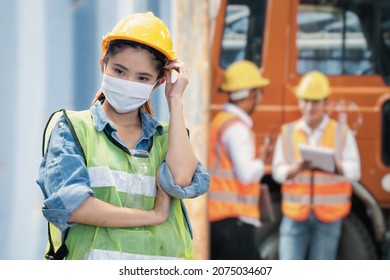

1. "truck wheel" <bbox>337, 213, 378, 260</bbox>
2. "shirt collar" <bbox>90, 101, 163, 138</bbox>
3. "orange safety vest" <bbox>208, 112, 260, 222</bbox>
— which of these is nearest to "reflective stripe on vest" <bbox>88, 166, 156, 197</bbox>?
"shirt collar" <bbox>90, 101, 163, 138</bbox>

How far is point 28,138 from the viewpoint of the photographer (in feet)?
14.4

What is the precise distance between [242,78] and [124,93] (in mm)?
2852

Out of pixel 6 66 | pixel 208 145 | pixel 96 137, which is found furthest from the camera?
pixel 208 145

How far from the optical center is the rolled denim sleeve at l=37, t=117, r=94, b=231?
198cm

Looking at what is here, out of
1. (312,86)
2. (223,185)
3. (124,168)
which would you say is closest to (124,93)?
(124,168)

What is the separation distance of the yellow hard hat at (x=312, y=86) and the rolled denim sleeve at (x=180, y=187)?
2.84 metres

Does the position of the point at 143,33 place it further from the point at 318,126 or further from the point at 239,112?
the point at 318,126

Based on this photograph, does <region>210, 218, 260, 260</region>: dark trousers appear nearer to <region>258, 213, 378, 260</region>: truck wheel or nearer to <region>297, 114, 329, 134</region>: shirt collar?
<region>258, 213, 378, 260</region>: truck wheel

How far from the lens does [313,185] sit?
16.1 ft

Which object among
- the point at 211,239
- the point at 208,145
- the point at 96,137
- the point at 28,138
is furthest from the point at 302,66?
the point at 96,137

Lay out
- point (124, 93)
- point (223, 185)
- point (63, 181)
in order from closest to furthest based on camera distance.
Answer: point (63, 181) → point (124, 93) → point (223, 185)

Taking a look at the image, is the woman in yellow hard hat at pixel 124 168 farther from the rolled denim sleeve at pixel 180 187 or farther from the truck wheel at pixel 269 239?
the truck wheel at pixel 269 239
